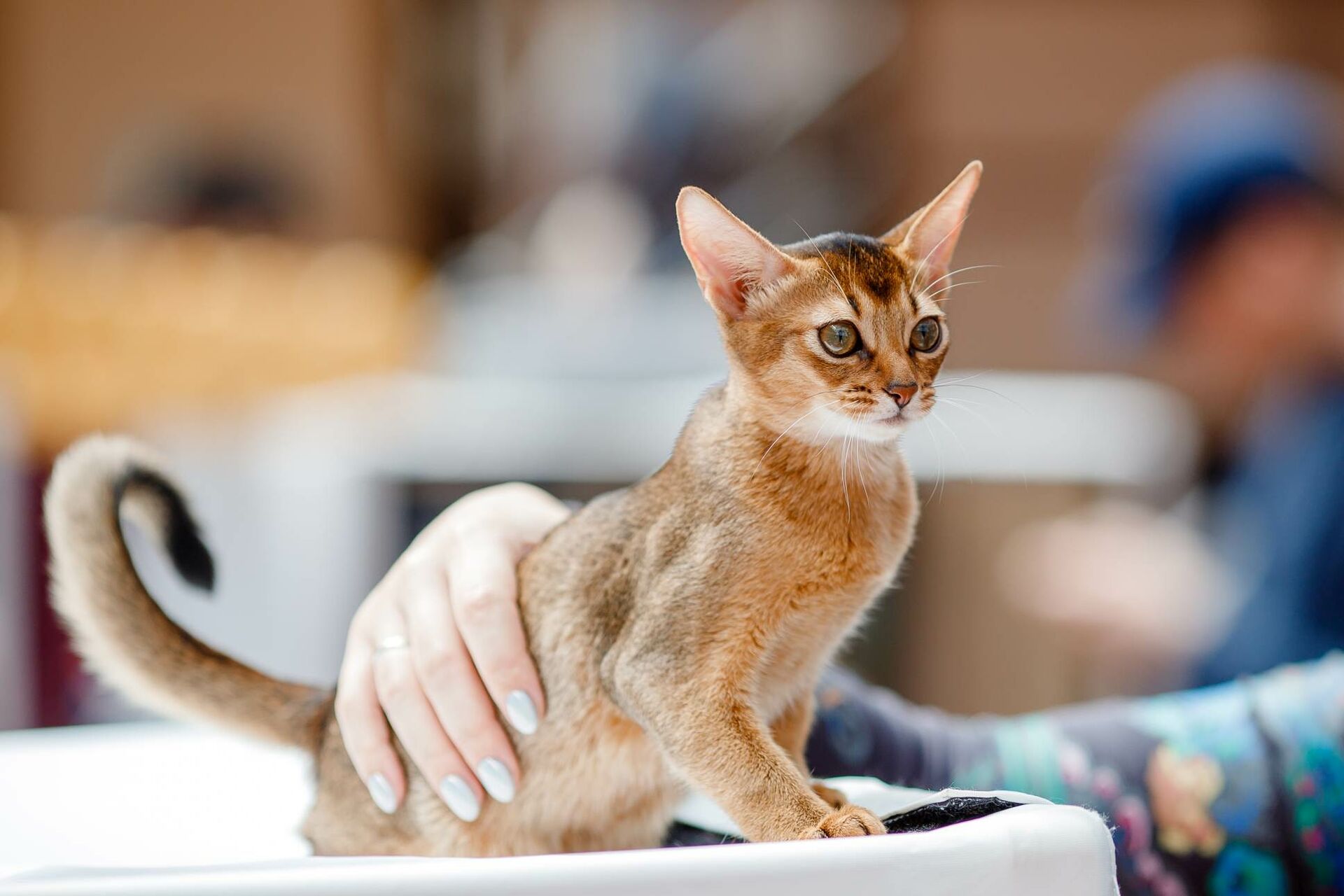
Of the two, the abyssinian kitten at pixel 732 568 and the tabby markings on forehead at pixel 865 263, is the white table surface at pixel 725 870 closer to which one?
the abyssinian kitten at pixel 732 568

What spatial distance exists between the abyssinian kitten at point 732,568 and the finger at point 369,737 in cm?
3

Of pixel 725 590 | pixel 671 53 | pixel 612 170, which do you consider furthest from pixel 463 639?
pixel 671 53

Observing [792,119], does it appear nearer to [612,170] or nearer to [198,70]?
[612,170]

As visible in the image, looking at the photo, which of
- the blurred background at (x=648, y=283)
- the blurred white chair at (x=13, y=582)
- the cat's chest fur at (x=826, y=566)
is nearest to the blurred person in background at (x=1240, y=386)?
the blurred background at (x=648, y=283)

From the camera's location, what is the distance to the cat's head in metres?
0.62

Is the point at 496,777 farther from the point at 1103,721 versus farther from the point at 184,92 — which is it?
the point at 184,92

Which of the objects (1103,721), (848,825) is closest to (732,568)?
(848,825)

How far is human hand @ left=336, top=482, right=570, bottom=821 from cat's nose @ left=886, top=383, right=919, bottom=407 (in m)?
0.26

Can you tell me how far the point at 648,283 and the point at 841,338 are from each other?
2.70m

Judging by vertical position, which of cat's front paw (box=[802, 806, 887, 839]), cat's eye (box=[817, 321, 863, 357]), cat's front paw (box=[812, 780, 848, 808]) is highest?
cat's eye (box=[817, 321, 863, 357])

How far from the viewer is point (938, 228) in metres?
0.65

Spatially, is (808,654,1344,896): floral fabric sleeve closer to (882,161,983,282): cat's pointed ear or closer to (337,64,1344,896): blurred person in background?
(337,64,1344,896): blurred person in background

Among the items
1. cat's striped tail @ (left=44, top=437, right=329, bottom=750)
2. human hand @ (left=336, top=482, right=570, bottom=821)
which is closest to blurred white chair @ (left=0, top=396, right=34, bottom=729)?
cat's striped tail @ (left=44, top=437, right=329, bottom=750)

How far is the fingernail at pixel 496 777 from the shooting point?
654mm
